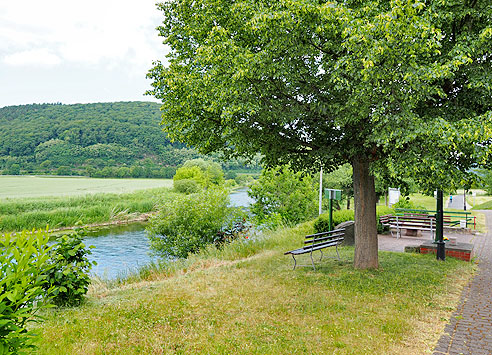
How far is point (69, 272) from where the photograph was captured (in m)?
6.37

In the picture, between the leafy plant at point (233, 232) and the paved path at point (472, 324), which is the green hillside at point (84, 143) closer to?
the leafy plant at point (233, 232)

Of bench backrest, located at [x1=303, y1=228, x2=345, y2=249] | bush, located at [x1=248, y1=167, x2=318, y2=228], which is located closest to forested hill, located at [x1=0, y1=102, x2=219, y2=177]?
bush, located at [x1=248, y1=167, x2=318, y2=228]

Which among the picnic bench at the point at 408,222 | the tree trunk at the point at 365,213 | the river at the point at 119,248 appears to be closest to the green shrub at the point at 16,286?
the tree trunk at the point at 365,213

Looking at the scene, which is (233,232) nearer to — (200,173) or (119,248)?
(119,248)

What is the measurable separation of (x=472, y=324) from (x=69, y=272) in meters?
6.77

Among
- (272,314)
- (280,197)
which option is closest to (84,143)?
(280,197)

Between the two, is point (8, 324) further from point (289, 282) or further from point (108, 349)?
point (289, 282)

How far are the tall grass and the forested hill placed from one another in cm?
3334

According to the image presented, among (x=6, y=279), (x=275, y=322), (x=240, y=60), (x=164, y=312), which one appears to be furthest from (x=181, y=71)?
(x=6, y=279)

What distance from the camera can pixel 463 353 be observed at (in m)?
4.59

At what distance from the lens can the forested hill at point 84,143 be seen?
68.5 m

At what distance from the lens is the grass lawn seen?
4672 mm

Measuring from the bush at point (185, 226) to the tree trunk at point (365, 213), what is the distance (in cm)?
833

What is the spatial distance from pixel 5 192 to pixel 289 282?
149 feet
